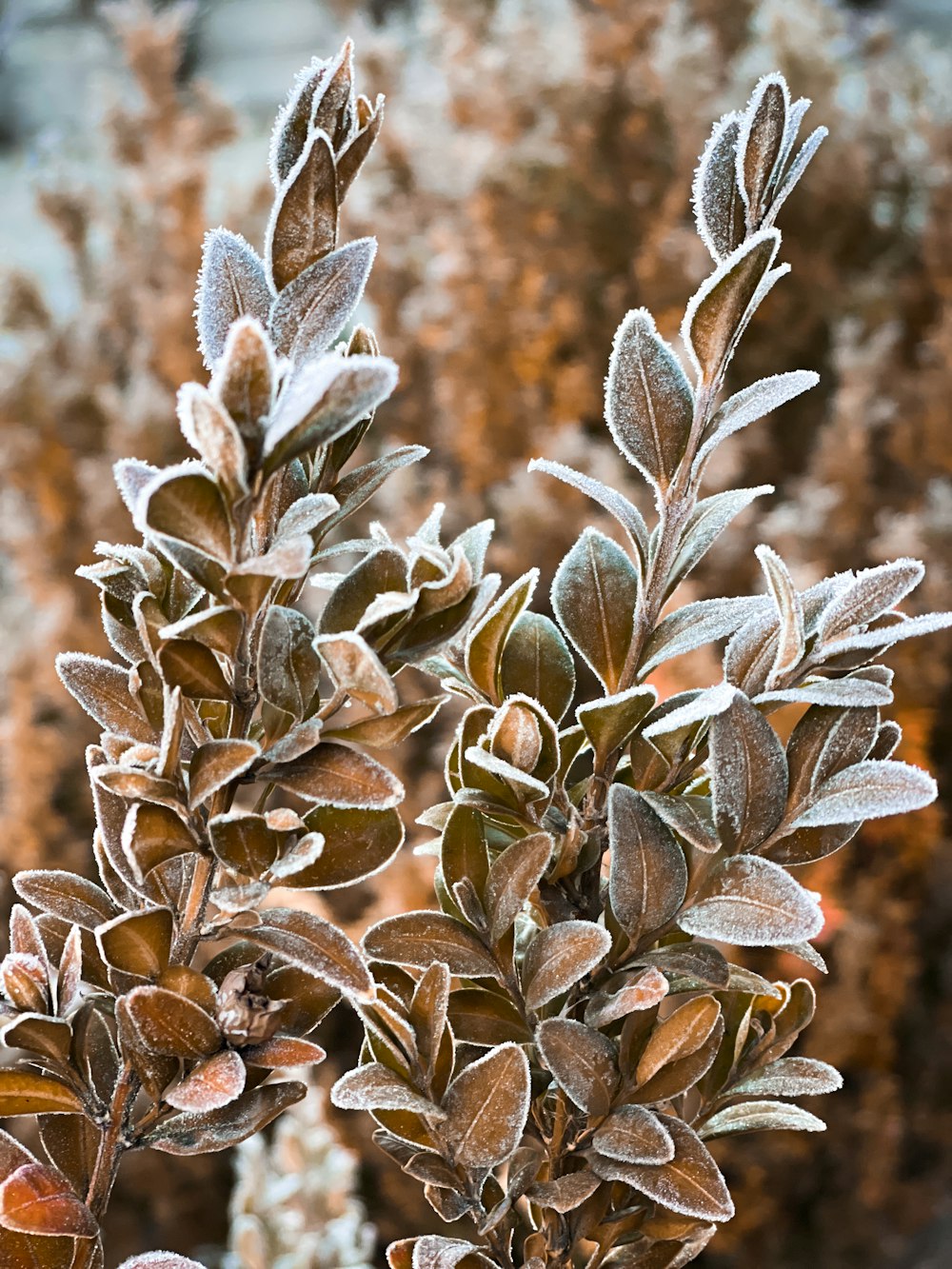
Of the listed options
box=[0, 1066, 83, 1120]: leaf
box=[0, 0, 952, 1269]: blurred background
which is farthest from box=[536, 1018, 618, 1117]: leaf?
box=[0, 0, 952, 1269]: blurred background

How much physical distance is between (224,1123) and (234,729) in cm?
9

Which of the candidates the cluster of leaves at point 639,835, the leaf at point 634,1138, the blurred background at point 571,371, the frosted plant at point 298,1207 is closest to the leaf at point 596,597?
the cluster of leaves at point 639,835

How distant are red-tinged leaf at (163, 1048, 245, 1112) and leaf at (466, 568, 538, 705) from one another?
104mm

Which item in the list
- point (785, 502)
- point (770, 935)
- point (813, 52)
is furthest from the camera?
point (813, 52)

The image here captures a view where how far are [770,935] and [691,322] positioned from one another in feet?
0.43

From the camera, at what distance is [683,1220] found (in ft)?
0.96

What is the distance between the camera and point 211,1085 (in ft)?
0.80

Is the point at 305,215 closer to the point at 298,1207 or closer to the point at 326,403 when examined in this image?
the point at 326,403

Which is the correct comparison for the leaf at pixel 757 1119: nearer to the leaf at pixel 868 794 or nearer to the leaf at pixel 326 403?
the leaf at pixel 868 794

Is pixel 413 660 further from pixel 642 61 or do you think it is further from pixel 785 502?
pixel 642 61

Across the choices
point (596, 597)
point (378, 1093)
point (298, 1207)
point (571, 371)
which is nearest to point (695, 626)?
point (596, 597)

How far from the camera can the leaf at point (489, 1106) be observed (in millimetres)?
265

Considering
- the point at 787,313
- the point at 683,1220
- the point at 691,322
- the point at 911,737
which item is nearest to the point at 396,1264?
the point at 683,1220

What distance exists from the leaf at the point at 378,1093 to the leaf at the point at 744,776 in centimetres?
9
